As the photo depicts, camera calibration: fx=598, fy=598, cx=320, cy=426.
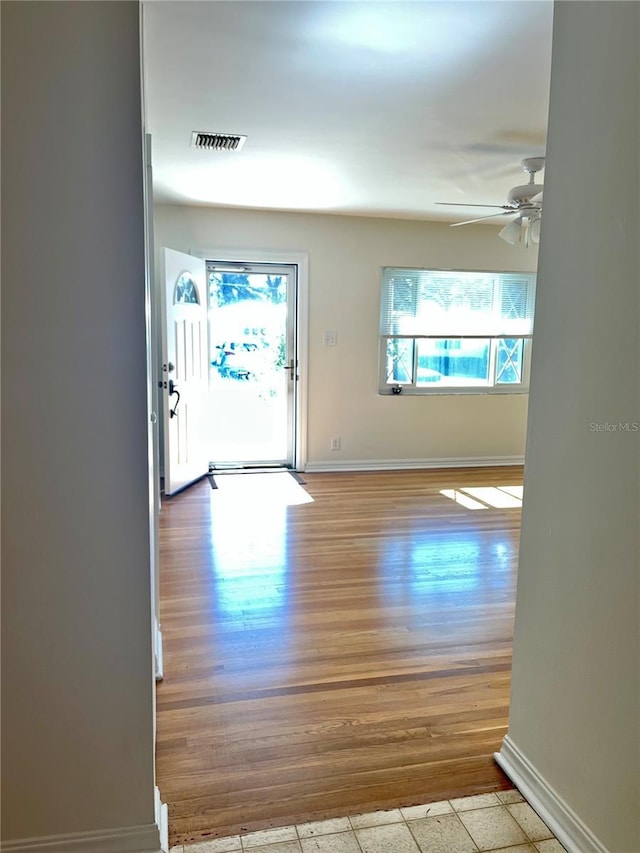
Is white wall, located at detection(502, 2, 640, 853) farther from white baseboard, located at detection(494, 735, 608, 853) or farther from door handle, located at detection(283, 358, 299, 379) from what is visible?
door handle, located at detection(283, 358, 299, 379)

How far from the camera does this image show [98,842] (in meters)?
1.47

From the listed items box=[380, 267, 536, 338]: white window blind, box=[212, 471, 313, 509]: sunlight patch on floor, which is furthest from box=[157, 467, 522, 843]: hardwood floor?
box=[380, 267, 536, 338]: white window blind

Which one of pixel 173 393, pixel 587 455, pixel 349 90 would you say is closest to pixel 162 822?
pixel 587 455

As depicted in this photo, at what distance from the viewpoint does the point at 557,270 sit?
1.62 m

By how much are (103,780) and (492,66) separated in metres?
2.83

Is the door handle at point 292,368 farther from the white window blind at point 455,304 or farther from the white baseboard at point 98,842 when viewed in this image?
the white baseboard at point 98,842

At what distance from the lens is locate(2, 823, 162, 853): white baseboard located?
56.5 inches

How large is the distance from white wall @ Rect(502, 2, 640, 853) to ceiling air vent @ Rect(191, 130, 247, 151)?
7.12ft

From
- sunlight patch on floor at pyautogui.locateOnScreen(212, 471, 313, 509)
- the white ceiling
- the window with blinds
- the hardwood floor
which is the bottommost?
the hardwood floor

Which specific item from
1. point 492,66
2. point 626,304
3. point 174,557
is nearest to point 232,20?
point 492,66

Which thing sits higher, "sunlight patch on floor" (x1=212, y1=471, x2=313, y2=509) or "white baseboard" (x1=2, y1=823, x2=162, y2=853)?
"white baseboard" (x1=2, y1=823, x2=162, y2=853)

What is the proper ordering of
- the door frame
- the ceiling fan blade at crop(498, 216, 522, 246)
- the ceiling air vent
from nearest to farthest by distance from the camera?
the ceiling air vent < the ceiling fan blade at crop(498, 216, 522, 246) < the door frame

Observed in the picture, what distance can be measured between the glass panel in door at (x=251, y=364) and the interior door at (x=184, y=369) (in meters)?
0.37

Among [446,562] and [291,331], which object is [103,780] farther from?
[291,331]
